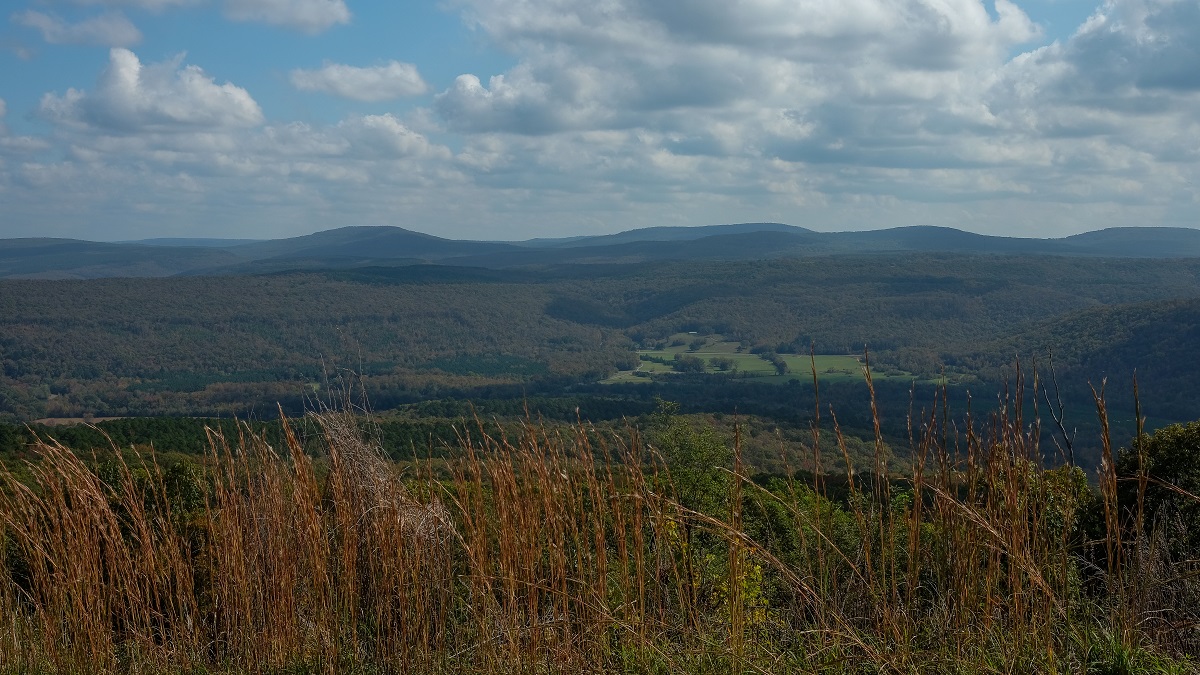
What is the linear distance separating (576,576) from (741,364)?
13458cm

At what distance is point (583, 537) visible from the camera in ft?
12.8

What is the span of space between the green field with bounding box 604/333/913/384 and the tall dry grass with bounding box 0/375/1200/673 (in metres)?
96.6

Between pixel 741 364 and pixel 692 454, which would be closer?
pixel 692 454

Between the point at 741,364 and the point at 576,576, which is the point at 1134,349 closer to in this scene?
the point at 741,364

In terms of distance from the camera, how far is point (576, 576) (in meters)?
4.07

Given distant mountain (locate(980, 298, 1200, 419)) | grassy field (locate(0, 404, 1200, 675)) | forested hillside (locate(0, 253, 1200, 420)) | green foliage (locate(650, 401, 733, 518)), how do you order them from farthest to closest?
forested hillside (locate(0, 253, 1200, 420))
distant mountain (locate(980, 298, 1200, 419))
green foliage (locate(650, 401, 733, 518))
grassy field (locate(0, 404, 1200, 675))

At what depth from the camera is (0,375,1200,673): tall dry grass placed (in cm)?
311

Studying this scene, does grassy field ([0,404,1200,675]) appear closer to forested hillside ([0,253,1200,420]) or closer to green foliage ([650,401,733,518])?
green foliage ([650,401,733,518])

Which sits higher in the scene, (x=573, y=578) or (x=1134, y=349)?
(x=573, y=578)

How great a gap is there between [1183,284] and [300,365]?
513 feet

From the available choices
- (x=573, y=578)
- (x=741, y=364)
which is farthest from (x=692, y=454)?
(x=741, y=364)

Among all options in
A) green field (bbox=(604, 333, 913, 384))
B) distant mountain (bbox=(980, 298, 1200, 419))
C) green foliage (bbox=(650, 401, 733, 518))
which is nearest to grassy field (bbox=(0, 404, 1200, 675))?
green foliage (bbox=(650, 401, 733, 518))

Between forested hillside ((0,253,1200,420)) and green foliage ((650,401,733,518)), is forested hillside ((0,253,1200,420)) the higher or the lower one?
the lower one

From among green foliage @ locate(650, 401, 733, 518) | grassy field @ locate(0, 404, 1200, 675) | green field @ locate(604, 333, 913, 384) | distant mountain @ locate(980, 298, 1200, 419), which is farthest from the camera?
green field @ locate(604, 333, 913, 384)
